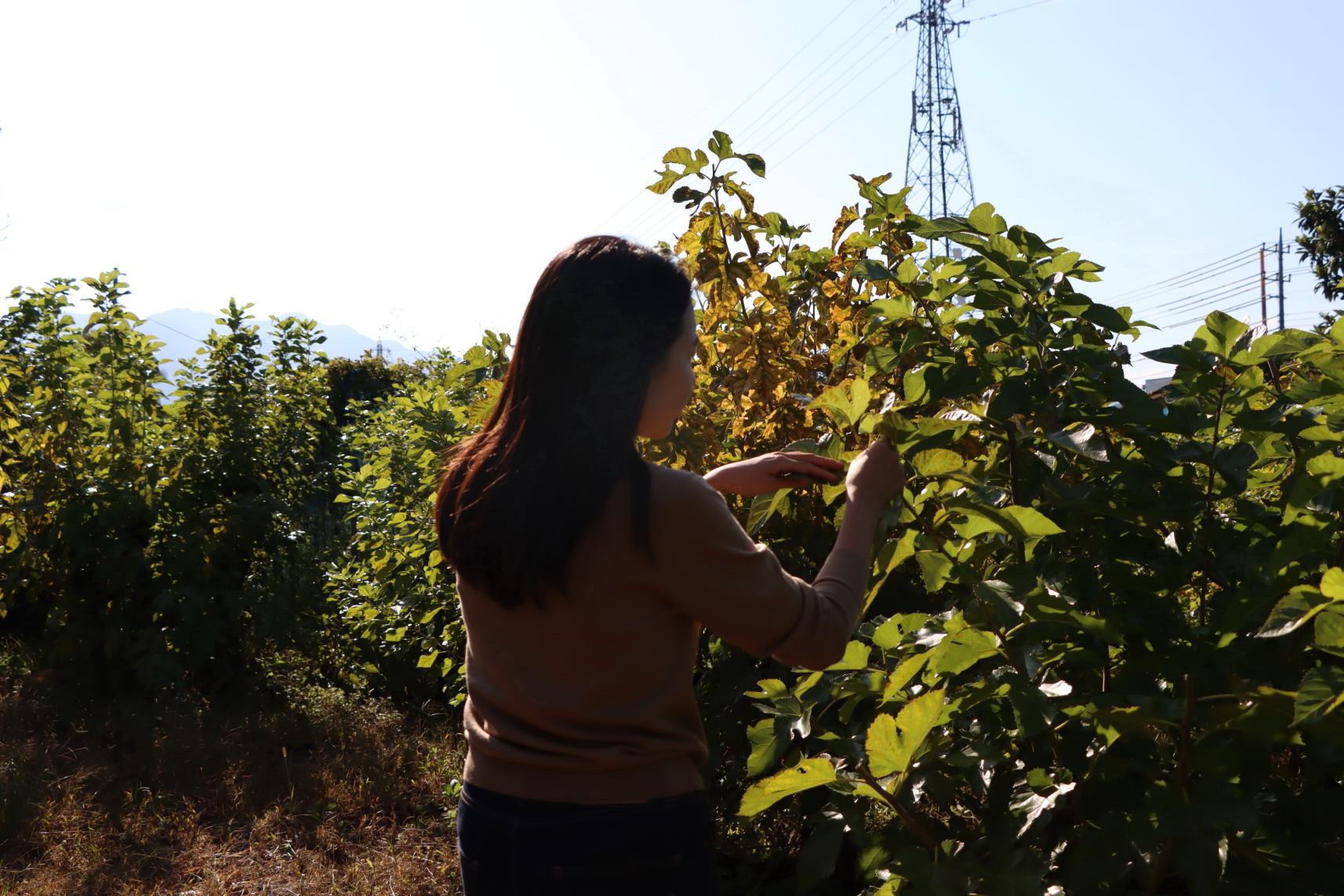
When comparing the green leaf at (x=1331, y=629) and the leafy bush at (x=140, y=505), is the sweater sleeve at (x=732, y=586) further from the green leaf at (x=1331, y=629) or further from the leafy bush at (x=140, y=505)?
the leafy bush at (x=140, y=505)

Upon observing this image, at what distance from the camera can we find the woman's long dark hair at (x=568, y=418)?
1276mm

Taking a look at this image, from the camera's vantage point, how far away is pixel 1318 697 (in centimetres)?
110

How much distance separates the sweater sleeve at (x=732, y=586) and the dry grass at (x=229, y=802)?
2.55 metres

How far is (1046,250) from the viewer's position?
1.60 m

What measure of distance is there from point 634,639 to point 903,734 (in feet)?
1.35

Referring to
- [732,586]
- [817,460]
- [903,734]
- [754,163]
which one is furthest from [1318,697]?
[754,163]

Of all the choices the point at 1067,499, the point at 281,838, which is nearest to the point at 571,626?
the point at 1067,499

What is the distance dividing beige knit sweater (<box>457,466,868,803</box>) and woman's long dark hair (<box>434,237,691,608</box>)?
1.4 inches

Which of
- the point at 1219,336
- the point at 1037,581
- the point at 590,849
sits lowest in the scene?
the point at 590,849

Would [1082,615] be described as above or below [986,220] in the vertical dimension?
below

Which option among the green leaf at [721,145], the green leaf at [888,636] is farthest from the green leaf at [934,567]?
the green leaf at [721,145]

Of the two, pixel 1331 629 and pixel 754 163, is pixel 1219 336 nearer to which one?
pixel 1331 629

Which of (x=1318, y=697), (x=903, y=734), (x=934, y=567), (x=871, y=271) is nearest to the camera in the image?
(x=1318, y=697)

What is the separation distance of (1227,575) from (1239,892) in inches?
17.6
